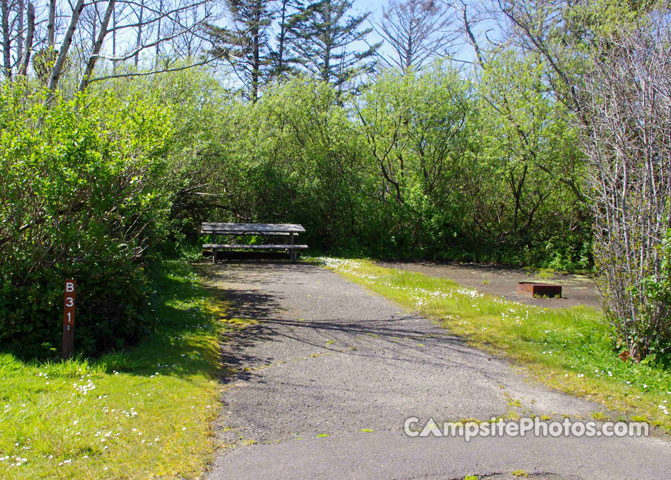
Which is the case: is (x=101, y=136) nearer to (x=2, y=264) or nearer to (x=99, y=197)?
(x=99, y=197)

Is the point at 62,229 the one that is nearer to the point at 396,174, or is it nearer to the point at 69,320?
the point at 69,320

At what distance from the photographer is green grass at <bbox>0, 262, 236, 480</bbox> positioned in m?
3.39

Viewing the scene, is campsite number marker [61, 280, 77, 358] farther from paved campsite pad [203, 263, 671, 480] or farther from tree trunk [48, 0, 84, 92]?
tree trunk [48, 0, 84, 92]

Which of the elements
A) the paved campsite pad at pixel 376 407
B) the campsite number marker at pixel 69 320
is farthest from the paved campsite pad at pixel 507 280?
the campsite number marker at pixel 69 320

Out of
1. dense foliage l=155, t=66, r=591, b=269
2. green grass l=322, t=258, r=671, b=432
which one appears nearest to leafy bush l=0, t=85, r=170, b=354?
green grass l=322, t=258, r=671, b=432

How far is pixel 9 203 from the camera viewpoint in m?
5.77

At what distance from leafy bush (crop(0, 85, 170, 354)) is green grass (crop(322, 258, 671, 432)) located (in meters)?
4.62

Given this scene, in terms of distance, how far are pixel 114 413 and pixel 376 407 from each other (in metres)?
2.16

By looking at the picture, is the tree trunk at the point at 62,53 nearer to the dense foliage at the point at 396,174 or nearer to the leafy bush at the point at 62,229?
the leafy bush at the point at 62,229

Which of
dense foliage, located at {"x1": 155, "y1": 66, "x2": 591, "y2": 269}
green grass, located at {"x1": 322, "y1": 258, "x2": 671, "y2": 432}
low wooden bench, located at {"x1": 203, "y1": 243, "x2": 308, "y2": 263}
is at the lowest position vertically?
green grass, located at {"x1": 322, "y1": 258, "x2": 671, "y2": 432}

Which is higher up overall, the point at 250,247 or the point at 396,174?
the point at 396,174

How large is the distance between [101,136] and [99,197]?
90cm

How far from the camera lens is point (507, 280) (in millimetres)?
14422

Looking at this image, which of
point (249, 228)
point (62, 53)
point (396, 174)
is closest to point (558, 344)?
point (62, 53)
